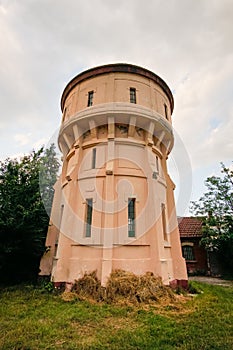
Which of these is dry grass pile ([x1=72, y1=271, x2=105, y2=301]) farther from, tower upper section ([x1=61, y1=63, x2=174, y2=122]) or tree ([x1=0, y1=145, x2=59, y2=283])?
tower upper section ([x1=61, y1=63, x2=174, y2=122])

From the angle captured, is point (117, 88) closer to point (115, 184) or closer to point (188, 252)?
point (115, 184)

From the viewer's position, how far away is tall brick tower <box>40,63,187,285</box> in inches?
348

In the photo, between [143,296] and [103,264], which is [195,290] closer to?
[143,296]

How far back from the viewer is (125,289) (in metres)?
7.60

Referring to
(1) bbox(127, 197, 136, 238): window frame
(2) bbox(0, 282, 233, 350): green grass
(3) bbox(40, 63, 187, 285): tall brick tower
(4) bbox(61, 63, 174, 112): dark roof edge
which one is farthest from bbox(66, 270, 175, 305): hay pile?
(4) bbox(61, 63, 174, 112): dark roof edge

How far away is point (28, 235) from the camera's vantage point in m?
9.96

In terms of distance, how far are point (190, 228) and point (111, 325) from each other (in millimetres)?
15757

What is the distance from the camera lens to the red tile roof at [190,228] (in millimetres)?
18694

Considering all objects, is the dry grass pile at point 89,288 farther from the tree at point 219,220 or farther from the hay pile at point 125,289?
the tree at point 219,220

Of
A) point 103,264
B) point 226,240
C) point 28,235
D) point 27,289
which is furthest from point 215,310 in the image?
point 226,240

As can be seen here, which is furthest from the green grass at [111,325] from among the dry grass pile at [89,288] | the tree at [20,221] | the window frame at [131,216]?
the window frame at [131,216]

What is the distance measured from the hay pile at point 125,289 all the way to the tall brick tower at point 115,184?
35cm

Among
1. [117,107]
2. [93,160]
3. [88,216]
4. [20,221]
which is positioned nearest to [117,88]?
[117,107]

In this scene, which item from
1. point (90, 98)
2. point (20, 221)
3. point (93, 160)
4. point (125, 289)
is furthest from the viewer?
point (90, 98)
